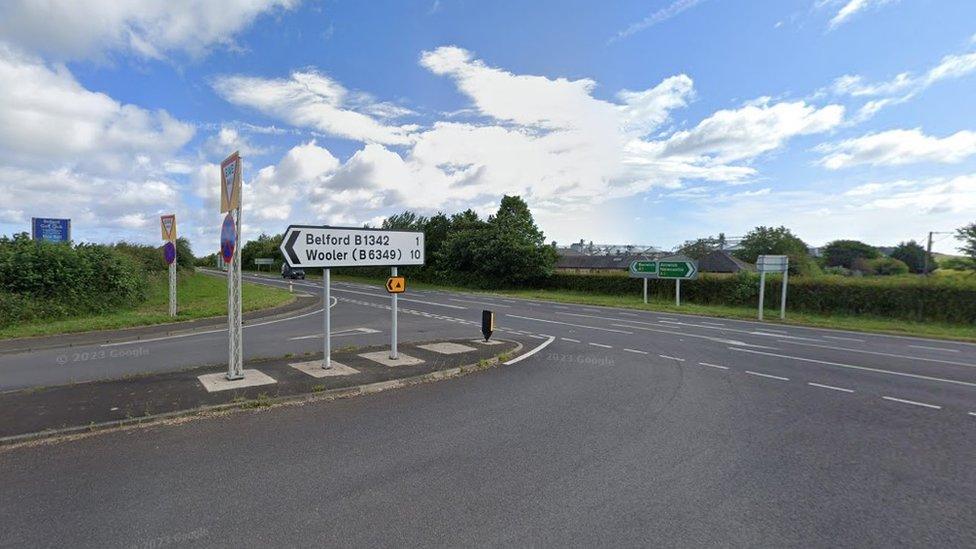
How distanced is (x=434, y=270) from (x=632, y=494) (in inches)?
1806

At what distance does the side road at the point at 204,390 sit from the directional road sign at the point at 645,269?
20768mm

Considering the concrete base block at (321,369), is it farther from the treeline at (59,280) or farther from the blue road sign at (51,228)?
Answer: the blue road sign at (51,228)

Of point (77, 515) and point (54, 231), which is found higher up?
point (54, 231)

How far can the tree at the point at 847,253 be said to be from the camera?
288 ft

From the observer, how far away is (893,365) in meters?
9.91

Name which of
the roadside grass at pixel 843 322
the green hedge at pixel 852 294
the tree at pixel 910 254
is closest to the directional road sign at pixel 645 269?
the roadside grass at pixel 843 322

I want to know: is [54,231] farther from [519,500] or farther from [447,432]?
[519,500]

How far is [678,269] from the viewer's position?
26094 mm

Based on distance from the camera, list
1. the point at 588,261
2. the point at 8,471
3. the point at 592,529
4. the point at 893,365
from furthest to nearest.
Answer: the point at 588,261
the point at 893,365
the point at 8,471
the point at 592,529

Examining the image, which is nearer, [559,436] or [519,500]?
[519,500]

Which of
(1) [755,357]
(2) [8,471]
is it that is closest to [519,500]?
(2) [8,471]

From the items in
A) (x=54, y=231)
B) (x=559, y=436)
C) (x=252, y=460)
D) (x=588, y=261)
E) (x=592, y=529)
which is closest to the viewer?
(x=592, y=529)

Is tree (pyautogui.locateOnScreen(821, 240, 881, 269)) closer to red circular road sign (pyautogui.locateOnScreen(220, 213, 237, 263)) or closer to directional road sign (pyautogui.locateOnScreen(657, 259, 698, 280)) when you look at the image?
directional road sign (pyautogui.locateOnScreen(657, 259, 698, 280))

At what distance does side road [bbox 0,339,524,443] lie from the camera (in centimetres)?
505
